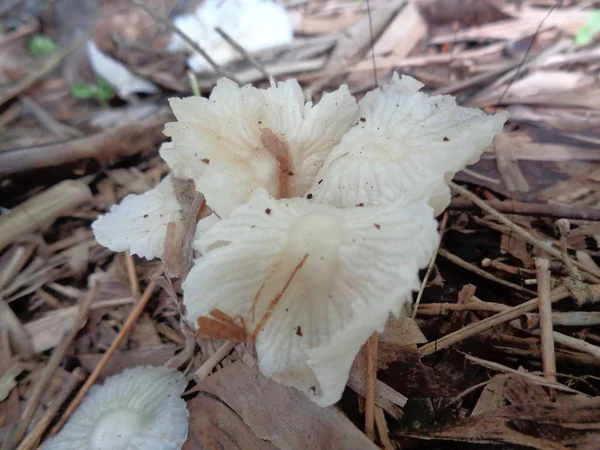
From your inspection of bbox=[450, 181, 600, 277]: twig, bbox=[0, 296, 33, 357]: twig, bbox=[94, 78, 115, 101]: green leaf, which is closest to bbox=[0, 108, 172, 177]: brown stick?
bbox=[0, 296, 33, 357]: twig

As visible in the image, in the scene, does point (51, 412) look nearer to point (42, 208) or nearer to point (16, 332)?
point (16, 332)

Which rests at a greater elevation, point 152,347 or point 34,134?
point 34,134

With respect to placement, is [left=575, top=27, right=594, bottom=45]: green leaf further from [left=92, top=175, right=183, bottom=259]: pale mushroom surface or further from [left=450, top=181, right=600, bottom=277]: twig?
[left=92, top=175, right=183, bottom=259]: pale mushroom surface

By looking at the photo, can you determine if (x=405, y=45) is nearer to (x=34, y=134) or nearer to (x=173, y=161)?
(x=173, y=161)

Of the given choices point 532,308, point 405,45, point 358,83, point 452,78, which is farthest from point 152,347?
point 405,45

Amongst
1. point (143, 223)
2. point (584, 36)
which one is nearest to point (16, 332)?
point (143, 223)

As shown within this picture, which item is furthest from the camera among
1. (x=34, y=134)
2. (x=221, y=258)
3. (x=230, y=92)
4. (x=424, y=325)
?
(x=34, y=134)
